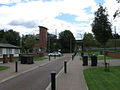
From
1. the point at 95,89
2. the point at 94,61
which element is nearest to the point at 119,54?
the point at 94,61

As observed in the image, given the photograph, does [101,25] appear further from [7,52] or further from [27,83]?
[7,52]

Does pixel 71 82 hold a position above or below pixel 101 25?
below

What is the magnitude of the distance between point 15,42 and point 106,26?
286 ft

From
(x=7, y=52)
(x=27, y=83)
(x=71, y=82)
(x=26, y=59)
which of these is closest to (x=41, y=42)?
(x=7, y=52)

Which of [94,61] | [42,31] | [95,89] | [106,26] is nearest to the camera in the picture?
[95,89]

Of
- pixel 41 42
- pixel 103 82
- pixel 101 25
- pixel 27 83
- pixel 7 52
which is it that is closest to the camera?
pixel 103 82

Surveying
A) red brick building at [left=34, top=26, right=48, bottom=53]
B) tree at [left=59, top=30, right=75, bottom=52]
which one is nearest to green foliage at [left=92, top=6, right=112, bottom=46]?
red brick building at [left=34, top=26, right=48, bottom=53]

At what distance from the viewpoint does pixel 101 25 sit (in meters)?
30.7

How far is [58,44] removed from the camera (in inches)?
4712

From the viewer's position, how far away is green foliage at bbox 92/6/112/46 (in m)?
30.6

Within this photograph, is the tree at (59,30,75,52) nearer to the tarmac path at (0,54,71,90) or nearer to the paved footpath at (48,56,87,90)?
the paved footpath at (48,56,87,90)

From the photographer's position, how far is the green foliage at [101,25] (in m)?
30.6

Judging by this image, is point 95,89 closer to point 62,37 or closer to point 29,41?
point 29,41

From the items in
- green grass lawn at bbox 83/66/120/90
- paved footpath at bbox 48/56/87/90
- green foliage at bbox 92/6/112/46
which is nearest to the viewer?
green grass lawn at bbox 83/66/120/90
